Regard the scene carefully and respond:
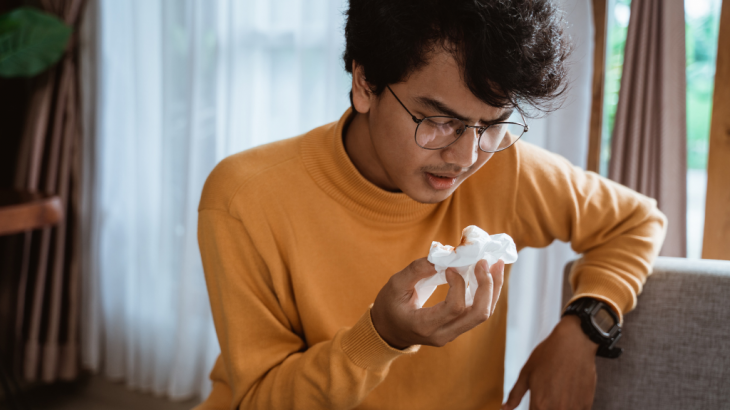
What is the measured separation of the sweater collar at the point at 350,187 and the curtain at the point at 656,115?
766 millimetres

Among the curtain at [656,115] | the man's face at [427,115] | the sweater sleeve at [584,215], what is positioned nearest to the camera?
the man's face at [427,115]

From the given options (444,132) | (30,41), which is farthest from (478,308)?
(30,41)

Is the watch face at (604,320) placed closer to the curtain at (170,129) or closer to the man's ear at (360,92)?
the man's ear at (360,92)

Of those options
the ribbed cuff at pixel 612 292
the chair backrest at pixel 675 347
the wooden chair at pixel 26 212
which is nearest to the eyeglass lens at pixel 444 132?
the ribbed cuff at pixel 612 292

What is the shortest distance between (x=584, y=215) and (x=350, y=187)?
1.78ft

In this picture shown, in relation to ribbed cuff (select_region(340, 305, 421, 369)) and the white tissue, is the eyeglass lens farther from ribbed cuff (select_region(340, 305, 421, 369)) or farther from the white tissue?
ribbed cuff (select_region(340, 305, 421, 369))

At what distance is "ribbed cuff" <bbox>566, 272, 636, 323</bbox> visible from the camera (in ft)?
3.52

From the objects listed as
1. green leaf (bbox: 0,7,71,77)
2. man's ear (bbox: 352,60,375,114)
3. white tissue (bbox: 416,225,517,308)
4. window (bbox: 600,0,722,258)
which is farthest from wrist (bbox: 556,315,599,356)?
green leaf (bbox: 0,7,71,77)

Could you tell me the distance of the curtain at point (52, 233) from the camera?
2.22 meters

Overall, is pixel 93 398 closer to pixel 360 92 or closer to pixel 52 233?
pixel 52 233

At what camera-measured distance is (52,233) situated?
2268 millimetres

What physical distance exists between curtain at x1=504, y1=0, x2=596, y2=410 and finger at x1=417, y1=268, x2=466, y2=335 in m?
1.01

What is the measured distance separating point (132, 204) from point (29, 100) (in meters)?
0.63

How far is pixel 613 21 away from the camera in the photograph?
5.29ft
